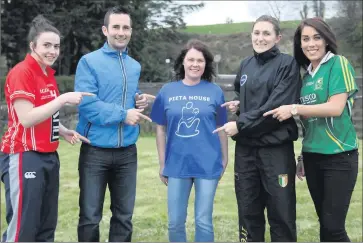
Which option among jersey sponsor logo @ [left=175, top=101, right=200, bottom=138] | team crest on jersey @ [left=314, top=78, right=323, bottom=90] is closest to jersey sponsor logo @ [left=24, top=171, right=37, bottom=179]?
jersey sponsor logo @ [left=175, top=101, right=200, bottom=138]

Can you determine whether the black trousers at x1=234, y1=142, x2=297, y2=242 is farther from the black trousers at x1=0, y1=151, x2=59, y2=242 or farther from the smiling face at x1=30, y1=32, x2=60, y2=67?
the smiling face at x1=30, y1=32, x2=60, y2=67

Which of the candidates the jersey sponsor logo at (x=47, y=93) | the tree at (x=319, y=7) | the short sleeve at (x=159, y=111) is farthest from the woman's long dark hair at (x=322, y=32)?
the tree at (x=319, y=7)

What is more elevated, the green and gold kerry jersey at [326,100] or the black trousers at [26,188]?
the green and gold kerry jersey at [326,100]

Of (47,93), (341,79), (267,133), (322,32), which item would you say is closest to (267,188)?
(267,133)

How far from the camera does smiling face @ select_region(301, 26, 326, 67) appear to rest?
341 cm

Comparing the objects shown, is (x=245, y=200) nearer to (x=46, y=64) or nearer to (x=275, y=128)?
(x=275, y=128)

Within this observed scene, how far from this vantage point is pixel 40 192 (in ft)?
11.1

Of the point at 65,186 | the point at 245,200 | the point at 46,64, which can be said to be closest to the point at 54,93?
the point at 46,64

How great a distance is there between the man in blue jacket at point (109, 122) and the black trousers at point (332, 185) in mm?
1170

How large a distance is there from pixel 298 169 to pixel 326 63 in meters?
0.81

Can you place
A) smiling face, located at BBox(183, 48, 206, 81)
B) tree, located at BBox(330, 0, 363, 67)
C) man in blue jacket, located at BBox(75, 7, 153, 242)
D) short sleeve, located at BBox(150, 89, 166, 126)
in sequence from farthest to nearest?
1. tree, located at BBox(330, 0, 363, 67)
2. short sleeve, located at BBox(150, 89, 166, 126)
3. smiling face, located at BBox(183, 48, 206, 81)
4. man in blue jacket, located at BBox(75, 7, 153, 242)

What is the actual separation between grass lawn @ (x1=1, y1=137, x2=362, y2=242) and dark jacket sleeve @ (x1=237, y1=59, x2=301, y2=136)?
1.96 meters

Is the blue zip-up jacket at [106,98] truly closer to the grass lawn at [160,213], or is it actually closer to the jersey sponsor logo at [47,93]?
the jersey sponsor logo at [47,93]

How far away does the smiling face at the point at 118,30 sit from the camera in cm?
368
